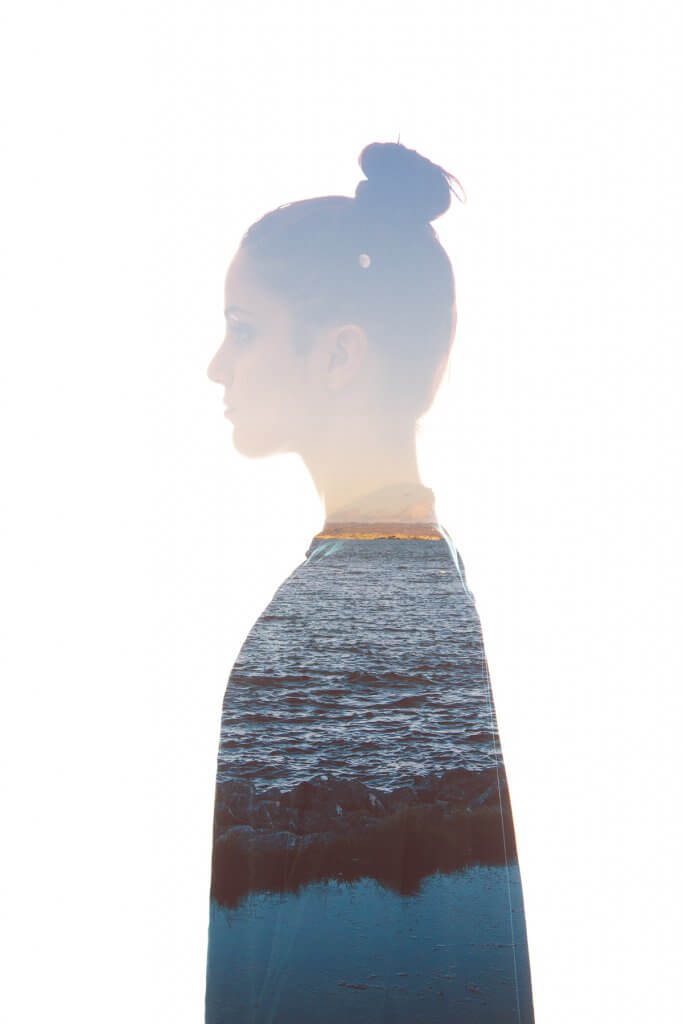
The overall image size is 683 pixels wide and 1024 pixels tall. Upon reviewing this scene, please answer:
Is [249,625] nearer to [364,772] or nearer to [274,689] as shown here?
[274,689]

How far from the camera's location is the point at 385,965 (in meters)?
1.43

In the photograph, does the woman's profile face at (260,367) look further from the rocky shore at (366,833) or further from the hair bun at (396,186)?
the rocky shore at (366,833)

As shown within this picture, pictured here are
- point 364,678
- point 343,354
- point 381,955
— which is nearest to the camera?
point 381,955

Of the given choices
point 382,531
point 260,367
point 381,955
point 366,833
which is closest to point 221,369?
point 260,367

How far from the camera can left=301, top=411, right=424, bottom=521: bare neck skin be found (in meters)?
1.69

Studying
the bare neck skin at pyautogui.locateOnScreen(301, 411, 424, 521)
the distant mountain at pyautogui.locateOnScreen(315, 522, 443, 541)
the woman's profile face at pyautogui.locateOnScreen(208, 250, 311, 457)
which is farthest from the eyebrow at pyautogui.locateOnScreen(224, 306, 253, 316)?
the distant mountain at pyautogui.locateOnScreen(315, 522, 443, 541)

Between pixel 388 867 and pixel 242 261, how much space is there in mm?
1162

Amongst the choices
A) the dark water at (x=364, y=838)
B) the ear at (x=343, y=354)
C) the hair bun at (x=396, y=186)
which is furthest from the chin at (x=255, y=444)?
the hair bun at (x=396, y=186)

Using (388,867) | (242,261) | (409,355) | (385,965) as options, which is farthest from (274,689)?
(242,261)

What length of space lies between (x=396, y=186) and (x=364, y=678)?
0.94 metres

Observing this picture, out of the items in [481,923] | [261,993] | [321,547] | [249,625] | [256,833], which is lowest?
[261,993]

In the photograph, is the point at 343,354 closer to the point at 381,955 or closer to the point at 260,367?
the point at 260,367

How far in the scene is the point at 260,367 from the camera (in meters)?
1.69

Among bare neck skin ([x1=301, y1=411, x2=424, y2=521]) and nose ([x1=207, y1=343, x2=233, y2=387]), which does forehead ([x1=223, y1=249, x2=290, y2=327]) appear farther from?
bare neck skin ([x1=301, y1=411, x2=424, y2=521])
